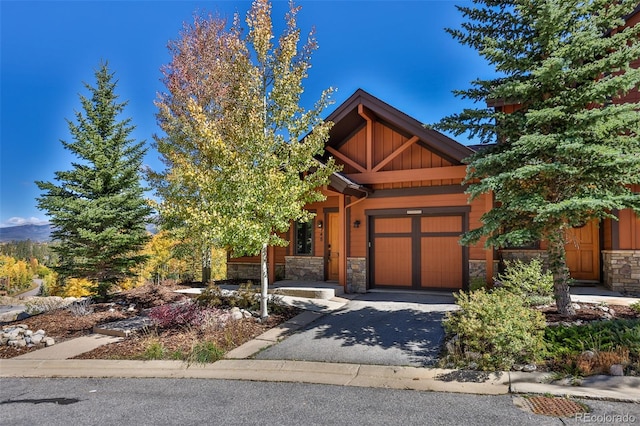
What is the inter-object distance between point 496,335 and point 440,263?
222 inches

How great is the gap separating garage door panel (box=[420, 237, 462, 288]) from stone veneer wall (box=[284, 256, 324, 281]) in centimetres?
341

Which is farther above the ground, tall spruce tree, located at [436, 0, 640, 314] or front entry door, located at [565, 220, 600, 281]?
tall spruce tree, located at [436, 0, 640, 314]

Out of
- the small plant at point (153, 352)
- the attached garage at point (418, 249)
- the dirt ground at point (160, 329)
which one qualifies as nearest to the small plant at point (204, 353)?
the dirt ground at point (160, 329)

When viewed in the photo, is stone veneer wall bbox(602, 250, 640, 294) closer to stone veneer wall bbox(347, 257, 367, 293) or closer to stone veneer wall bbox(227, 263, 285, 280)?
stone veneer wall bbox(347, 257, 367, 293)

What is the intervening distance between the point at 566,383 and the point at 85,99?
13.4m

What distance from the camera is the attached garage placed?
9984 millimetres

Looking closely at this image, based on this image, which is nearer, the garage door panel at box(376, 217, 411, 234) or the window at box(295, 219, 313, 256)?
the garage door panel at box(376, 217, 411, 234)

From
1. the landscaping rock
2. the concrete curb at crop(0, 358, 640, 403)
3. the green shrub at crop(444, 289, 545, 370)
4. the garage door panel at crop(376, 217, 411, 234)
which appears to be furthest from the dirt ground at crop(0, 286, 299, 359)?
the garage door panel at crop(376, 217, 411, 234)

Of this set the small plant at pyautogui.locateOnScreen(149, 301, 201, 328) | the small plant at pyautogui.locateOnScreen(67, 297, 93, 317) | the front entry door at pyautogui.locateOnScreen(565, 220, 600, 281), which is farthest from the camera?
the front entry door at pyautogui.locateOnScreen(565, 220, 600, 281)

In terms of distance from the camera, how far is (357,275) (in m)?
10.8

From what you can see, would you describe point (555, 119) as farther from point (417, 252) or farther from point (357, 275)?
point (357, 275)

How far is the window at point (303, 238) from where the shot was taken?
1220 centimetres

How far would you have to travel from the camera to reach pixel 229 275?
13.8m

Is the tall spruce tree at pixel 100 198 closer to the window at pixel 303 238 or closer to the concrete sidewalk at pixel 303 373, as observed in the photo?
the concrete sidewalk at pixel 303 373
